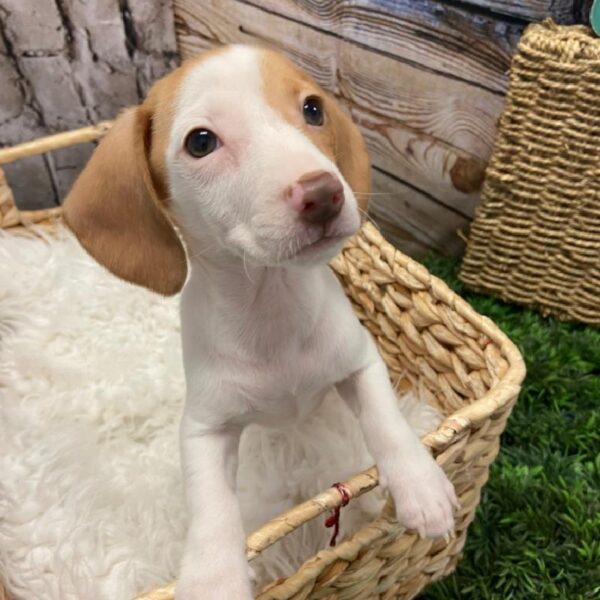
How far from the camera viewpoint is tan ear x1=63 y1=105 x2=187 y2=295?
101cm

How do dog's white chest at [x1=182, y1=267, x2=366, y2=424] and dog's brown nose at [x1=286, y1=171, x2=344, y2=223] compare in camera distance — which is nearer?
dog's brown nose at [x1=286, y1=171, x2=344, y2=223]

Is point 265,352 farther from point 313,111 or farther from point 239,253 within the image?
point 313,111

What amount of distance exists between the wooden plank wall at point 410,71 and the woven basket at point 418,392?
42 cm

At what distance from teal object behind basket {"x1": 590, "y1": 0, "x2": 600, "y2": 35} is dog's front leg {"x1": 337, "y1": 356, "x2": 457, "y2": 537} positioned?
94 centimetres

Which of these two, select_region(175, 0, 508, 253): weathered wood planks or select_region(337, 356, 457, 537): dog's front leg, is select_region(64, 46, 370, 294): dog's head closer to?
select_region(337, 356, 457, 537): dog's front leg

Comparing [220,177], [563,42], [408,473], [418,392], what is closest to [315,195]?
[220,177]

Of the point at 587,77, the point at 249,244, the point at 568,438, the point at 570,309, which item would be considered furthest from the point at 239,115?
the point at 570,309

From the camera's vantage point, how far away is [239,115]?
94cm

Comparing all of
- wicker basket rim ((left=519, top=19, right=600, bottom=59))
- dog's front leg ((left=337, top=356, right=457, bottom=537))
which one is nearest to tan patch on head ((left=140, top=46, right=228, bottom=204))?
dog's front leg ((left=337, top=356, right=457, bottom=537))

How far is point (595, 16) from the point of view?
1493 mm

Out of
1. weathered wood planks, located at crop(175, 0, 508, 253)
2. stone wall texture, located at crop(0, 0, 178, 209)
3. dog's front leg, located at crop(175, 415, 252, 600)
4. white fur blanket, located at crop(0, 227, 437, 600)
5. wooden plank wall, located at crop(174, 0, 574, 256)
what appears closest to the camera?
dog's front leg, located at crop(175, 415, 252, 600)

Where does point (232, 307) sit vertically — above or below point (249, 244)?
below

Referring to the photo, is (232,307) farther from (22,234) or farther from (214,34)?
(214,34)

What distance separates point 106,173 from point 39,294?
954 millimetres
